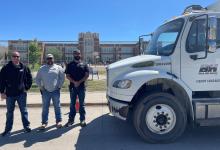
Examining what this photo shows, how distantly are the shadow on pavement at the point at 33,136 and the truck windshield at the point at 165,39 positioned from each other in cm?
281

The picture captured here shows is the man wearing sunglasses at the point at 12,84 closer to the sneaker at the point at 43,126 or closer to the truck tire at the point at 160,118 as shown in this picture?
the sneaker at the point at 43,126

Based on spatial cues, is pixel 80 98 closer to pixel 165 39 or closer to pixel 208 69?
pixel 165 39

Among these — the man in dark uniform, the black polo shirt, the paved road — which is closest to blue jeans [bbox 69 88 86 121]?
the man in dark uniform

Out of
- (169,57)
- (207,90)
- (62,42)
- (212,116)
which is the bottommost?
(212,116)

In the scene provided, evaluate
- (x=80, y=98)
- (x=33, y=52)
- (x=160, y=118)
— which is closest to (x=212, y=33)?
(x=160, y=118)

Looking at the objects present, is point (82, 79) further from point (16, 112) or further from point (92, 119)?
point (16, 112)

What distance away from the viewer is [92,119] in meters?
8.91

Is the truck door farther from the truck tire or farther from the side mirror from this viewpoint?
the truck tire

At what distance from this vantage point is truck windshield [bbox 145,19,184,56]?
22.0 feet

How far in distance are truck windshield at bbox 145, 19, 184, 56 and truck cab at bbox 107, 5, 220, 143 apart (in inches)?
1.3

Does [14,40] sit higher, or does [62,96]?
[14,40]

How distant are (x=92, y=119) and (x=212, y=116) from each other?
11.7 feet

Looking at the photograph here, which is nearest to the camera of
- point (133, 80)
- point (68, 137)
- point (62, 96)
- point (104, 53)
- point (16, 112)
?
point (133, 80)

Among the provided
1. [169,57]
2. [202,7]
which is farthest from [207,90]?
[202,7]
